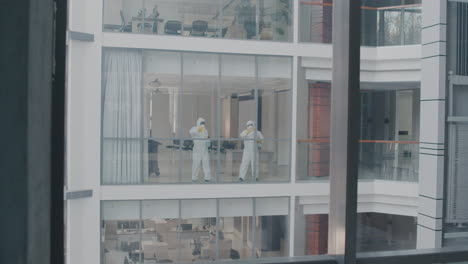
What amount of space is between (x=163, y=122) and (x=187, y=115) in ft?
1.86

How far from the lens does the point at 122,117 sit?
41.2 ft

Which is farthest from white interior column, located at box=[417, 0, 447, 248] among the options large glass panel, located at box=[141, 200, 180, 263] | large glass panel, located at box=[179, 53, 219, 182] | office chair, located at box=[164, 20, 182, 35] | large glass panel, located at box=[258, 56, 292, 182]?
large glass panel, located at box=[141, 200, 180, 263]

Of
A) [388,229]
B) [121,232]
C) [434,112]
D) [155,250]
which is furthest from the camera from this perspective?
[388,229]

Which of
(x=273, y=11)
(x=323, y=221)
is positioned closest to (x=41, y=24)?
(x=273, y=11)

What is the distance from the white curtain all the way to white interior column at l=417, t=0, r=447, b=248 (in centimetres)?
628

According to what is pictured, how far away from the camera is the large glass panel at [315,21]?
13047 mm

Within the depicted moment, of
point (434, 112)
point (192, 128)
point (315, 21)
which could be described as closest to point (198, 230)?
point (192, 128)

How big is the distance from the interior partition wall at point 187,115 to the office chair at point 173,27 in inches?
18.0

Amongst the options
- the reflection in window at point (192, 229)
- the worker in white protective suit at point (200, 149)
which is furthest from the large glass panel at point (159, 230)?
the worker in white protective suit at point (200, 149)

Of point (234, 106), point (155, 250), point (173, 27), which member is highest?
point (173, 27)

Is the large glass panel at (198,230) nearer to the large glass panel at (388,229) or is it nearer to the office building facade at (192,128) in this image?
the office building facade at (192,128)

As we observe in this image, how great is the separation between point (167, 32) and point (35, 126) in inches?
418

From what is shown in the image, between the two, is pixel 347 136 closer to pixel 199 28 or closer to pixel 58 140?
pixel 58 140

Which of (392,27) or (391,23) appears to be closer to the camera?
(391,23)
